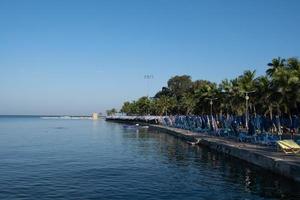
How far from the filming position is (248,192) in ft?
82.2

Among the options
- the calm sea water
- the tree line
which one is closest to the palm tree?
the tree line

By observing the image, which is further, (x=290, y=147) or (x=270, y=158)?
(x=290, y=147)

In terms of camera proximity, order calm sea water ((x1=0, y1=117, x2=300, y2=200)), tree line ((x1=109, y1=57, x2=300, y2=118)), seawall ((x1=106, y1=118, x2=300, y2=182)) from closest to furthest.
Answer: calm sea water ((x1=0, y1=117, x2=300, y2=200)) → seawall ((x1=106, y1=118, x2=300, y2=182)) → tree line ((x1=109, y1=57, x2=300, y2=118))

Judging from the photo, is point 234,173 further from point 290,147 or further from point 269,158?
point 290,147

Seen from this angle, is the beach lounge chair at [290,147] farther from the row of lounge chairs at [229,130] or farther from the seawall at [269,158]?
the seawall at [269,158]


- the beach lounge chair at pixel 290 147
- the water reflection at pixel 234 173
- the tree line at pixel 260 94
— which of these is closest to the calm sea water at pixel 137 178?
the water reflection at pixel 234 173

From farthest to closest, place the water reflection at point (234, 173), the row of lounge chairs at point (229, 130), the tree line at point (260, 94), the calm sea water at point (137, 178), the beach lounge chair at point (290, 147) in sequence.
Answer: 1. the tree line at point (260, 94)
2. the row of lounge chairs at point (229, 130)
3. the beach lounge chair at point (290, 147)
4. the water reflection at point (234, 173)
5. the calm sea water at point (137, 178)

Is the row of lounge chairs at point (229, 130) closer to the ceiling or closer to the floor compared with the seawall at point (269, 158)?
closer to the ceiling

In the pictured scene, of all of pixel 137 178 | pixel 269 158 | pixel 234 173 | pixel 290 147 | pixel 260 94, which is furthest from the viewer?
pixel 260 94

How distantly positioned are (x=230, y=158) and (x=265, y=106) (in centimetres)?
2828

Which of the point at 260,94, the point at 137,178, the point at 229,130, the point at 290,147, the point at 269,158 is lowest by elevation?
the point at 137,178

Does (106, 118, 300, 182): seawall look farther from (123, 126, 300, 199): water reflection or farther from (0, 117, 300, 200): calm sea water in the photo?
(0, 117, 300, 200): calm sea water

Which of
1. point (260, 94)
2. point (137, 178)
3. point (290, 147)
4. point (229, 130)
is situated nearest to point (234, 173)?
point (290, 147)

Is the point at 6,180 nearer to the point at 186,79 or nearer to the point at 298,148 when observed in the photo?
the point at 298,148
